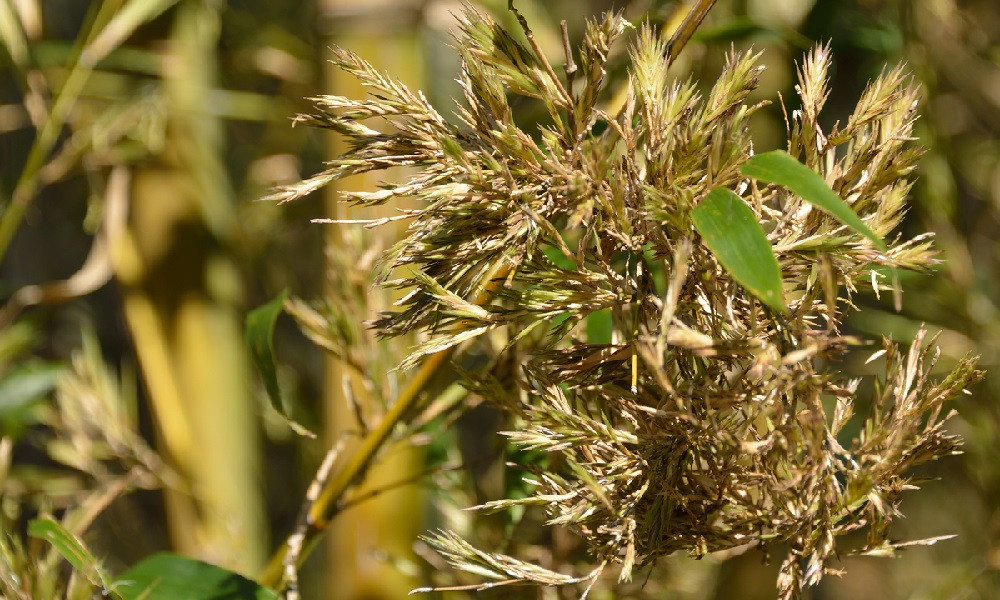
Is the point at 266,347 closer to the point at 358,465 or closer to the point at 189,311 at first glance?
the point at 358,465

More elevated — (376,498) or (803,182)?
(803,182)

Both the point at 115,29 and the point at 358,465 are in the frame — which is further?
the point at 115,29

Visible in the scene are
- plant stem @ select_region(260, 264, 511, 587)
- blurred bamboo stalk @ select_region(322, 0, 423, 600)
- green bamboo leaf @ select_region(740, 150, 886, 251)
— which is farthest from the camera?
blurred bamboo stalk @ select_region(322, 0, 423, 600)

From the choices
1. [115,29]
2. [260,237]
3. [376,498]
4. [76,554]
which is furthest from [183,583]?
[260,237]

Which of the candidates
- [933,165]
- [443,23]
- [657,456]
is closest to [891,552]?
[657,456]

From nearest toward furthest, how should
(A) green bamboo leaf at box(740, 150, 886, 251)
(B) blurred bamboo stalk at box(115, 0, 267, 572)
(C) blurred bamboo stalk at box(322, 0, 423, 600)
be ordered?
1. (A) green bamboo leaf at box(740, 150, 886, 251)
2. (C) blurred bamboo stalk at box(322, 0, 423, 600)
3. (B) blurred bamboo stalk at box(115, 0, 267, 572)

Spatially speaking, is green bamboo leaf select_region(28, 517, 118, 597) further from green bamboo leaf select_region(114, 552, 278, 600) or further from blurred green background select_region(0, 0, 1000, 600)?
blurred green background select_region(0, 0, 1000, 600)

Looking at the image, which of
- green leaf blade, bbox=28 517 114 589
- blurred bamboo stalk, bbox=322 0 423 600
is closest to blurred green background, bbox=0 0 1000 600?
blurred bamboo stalk, bbox=322 0 423 600
